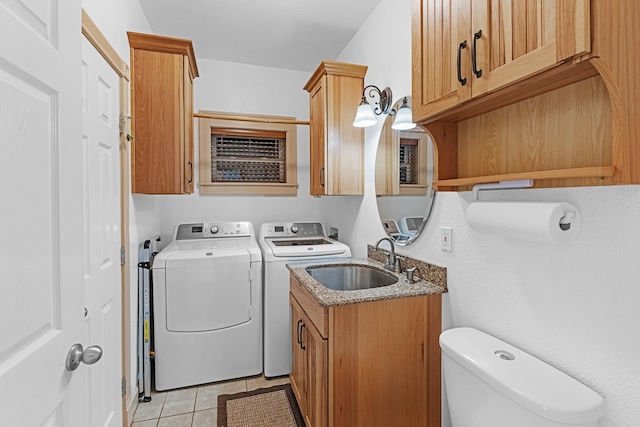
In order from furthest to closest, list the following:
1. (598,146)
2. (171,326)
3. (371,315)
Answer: (171,326)
(371,315)
(598,146)

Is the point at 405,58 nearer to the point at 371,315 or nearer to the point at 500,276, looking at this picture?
the point at 500,276

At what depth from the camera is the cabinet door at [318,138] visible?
2299 millimetres

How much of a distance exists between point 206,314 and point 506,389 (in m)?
1.93

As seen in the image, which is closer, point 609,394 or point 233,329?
point 609,394

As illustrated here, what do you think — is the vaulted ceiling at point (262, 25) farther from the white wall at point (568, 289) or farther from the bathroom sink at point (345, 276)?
the bathroom sink at point (345, 276)

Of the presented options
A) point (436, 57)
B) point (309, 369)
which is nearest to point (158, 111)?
point (436, 57)

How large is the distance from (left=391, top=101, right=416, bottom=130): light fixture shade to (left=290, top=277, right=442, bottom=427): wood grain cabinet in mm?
948

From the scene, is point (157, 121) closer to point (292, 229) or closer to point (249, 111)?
point (249, 111)

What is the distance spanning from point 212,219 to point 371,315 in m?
2.17

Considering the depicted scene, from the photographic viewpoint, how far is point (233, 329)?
7.68 ft

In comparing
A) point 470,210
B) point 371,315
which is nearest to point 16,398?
point 371,315

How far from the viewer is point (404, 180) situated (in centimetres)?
184

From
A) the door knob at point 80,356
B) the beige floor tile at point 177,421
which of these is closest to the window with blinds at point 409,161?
the door knob at point 80,356

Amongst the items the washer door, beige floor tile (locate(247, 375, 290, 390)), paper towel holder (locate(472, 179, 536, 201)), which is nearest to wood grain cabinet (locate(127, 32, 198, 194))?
the washer door
